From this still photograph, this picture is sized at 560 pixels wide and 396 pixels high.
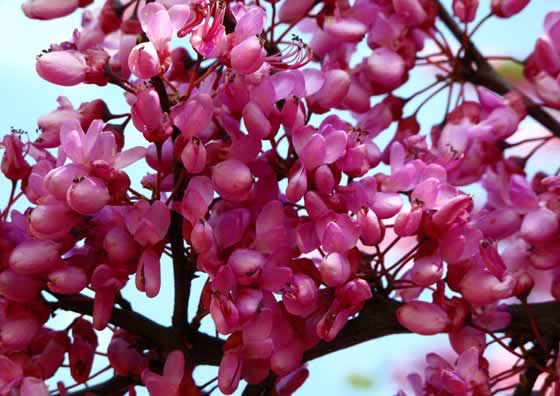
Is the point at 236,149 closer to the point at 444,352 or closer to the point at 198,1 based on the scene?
the point at 198,1

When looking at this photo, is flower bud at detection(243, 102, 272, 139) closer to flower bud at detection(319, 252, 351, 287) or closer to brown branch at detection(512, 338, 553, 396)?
flower bud at detection(319, 252, 351, 287)

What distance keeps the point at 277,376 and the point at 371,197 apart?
0.38ft

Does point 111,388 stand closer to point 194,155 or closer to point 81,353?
point 81,353

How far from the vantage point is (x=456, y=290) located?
53 centimetres

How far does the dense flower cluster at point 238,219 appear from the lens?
477 mm

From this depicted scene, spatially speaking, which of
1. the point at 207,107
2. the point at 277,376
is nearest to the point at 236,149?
the point at 207,107

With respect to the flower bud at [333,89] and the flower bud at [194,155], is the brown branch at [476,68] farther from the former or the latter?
the flower bud at [194,155]

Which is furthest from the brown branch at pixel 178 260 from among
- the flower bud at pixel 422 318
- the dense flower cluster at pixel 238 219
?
the flower bud at pixel 422 318

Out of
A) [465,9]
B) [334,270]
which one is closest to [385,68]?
[465,9]

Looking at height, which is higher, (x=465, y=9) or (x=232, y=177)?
(x=465, y=9)

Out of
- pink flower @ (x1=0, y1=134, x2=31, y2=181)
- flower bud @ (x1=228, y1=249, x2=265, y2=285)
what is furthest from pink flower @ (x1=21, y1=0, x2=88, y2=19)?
flower bud @ (x1=228, y1=249, x2=265, y2=285)

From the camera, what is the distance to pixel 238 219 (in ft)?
1.63

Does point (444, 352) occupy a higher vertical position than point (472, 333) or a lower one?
higher

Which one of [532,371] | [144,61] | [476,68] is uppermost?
[476,68]
